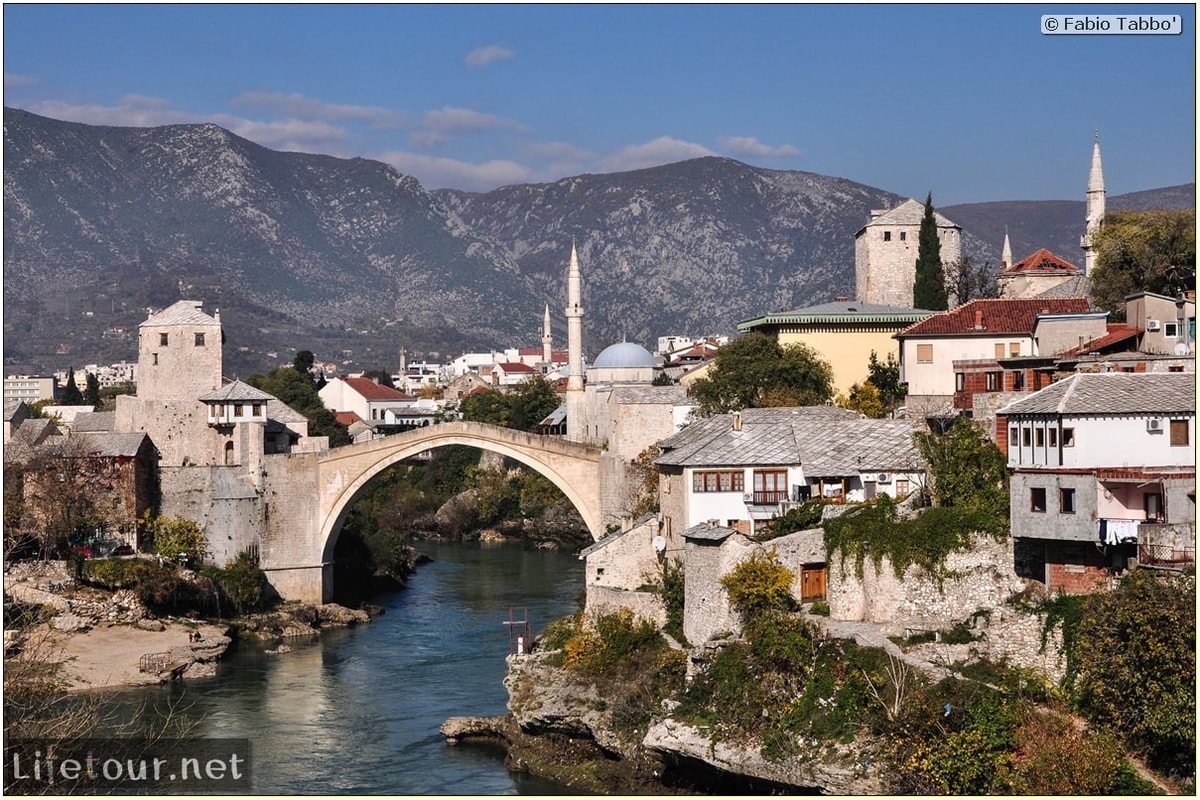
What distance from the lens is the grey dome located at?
61.5 m

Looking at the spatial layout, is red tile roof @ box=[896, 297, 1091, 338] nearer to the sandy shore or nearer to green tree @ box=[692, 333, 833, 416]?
green tree @ box=[692, 333, 833, 416]

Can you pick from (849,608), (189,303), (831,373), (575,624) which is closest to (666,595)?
(575,624)

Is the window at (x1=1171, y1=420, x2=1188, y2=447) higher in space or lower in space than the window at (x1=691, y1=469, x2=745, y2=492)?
higher

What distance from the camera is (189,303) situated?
57.0 meters

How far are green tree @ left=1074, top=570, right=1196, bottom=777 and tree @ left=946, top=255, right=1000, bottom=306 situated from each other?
33228mm

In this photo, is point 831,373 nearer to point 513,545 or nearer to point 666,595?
point 666,595

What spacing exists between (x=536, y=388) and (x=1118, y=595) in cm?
6296

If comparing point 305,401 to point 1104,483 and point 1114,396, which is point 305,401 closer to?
point 1114,396

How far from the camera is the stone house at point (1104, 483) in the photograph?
25531 millimetres

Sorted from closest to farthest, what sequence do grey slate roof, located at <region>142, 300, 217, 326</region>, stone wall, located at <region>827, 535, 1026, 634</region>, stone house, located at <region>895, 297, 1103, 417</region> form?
stone wall, located at <region>827, 535, 1026, 634</region> < stone house, located at <region>895, 297, 1103, 417</region> < grey slate roof, located at <region>142, 300, 217, 326</region>

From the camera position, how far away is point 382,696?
38.9 m

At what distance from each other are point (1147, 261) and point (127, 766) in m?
28.7

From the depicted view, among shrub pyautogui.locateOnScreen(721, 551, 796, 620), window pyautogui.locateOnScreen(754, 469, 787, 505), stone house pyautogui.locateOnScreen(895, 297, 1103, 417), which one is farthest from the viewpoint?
stone house pyautogui.locateOnScreen(895, 297, 1103, 417)

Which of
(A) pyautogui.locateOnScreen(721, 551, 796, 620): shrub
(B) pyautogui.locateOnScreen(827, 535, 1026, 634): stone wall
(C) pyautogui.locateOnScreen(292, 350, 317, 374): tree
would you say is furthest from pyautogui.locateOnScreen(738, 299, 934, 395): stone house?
(C) pyautogui.locateOnScreen(292, 350, 317, 374): tree
